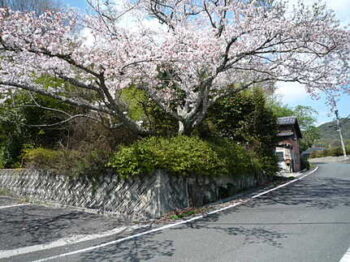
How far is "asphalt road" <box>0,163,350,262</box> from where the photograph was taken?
3.66m

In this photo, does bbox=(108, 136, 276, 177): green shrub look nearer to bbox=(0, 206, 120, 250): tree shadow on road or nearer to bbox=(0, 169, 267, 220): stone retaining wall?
bbox=(0, 169, 267, 220): stone retaining wall

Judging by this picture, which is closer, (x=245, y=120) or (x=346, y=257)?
(x=346, y=257)

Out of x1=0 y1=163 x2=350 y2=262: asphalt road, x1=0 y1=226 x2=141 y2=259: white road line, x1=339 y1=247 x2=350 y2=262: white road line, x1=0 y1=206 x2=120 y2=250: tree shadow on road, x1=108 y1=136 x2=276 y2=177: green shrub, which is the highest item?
x1=108 y1=136 x2=276 y2=177: green shrub

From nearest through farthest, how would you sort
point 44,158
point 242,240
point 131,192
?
point 242,240 → point 131,192 → point 44,158

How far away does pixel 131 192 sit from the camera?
638 centimetres

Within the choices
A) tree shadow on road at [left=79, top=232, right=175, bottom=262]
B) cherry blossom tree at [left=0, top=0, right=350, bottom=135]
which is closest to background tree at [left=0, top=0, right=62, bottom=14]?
cherry blossom tree at [left=0, top=0, right=350, bottom=135]

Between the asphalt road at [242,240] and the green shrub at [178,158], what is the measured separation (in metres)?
1.37

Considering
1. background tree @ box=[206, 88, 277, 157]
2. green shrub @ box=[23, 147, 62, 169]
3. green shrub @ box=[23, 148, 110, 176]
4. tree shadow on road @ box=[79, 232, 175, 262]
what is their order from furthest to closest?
1. background tree @ box=[206, 88, 277, 157]
2. green shrub @ box=[23, 147, 62, 169]
3. green shrub @ box=[23, 148, 110, 176]
4. tree shadow on road @ box=[79, 232, 175, 262]

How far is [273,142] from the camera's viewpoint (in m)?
11.8

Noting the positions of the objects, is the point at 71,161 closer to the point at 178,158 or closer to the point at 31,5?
the point at 178,158

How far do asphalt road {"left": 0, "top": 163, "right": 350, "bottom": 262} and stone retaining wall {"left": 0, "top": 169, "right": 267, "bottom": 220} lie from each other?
738 mm

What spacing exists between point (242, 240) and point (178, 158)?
2.84 metres

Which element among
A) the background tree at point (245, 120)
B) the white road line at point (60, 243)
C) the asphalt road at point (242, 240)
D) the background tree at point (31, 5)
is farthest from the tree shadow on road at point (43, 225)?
the background tree at point (31, 5)

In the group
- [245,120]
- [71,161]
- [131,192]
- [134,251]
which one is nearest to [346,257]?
[134,251]
